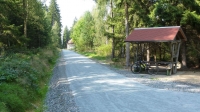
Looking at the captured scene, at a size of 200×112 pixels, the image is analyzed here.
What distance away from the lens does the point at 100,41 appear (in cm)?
4234

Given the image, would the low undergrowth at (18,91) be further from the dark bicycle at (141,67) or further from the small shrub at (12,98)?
the dark bicycle at (141,67)

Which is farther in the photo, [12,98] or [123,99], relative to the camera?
[123,99]

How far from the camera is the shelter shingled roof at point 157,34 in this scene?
15186 millimetres

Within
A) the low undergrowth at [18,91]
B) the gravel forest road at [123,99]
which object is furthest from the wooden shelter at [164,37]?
the low undergrowth at [18,91]

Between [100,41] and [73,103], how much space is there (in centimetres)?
3482

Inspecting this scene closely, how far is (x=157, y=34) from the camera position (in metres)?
16.0

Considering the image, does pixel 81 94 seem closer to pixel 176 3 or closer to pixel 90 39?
pixel 176 3

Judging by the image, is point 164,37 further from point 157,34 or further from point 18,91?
point 18,91

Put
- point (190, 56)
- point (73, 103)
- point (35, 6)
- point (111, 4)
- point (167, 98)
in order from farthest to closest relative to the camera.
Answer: point (111, 4) < point (35, 6) < point (190, 56) < point (167, 98) < point (73, 103)

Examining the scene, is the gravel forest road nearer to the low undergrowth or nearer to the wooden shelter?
the low undergrowth

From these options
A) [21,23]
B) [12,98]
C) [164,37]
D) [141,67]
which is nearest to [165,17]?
[164,37]

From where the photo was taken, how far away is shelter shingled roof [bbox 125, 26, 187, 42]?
15.2 metres

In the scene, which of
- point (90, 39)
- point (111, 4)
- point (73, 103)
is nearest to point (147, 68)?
point (73, 103)

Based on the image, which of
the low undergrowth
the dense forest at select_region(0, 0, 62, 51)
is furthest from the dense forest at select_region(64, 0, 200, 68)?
the low undergrowth
